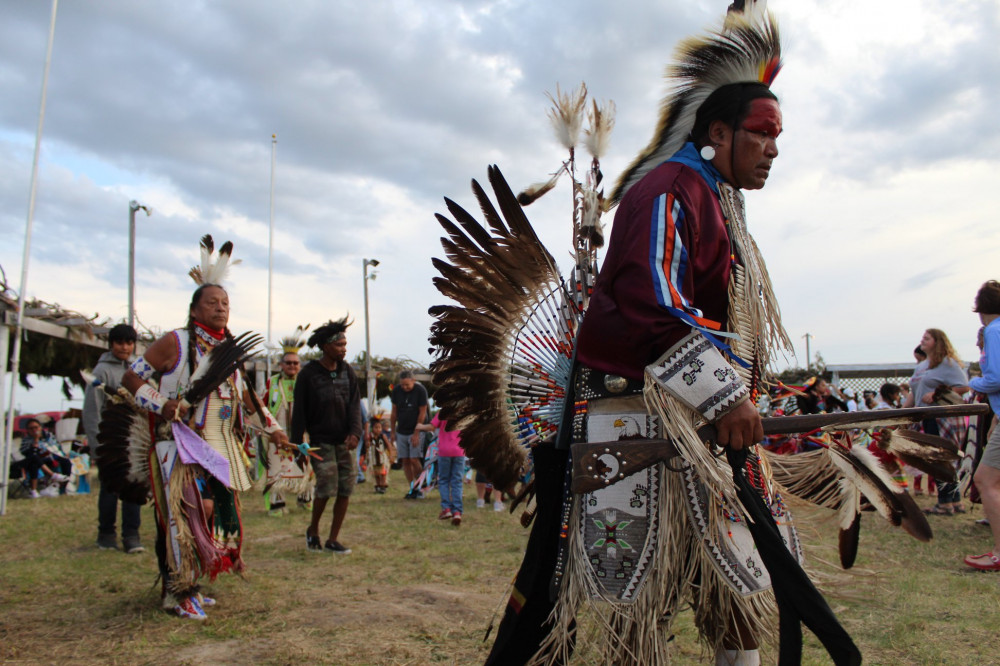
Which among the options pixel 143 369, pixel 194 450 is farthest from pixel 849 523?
pixel 143 369

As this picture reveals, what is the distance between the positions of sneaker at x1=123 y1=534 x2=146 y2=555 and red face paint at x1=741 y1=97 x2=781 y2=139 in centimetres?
559

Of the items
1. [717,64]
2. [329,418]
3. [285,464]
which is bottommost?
[285,464]

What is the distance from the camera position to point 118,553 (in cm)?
584

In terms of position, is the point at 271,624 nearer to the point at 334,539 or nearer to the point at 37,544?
the point at 334,539

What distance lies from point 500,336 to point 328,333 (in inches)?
137

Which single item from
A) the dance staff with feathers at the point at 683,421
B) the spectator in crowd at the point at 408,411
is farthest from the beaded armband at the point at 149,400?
the spectator in crowd at the point at 408,411

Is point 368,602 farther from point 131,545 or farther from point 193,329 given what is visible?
point 131,545

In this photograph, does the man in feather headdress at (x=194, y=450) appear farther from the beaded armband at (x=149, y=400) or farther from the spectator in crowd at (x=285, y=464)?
the spectator in crowd at (x=285, y=464)

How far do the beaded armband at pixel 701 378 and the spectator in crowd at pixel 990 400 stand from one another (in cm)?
369

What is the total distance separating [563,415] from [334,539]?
389 cm

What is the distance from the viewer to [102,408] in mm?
6172

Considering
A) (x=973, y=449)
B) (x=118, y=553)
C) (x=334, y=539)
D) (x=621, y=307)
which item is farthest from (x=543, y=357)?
(x=973, y=449)

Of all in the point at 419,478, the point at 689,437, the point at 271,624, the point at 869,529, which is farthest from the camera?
the point at 419,478

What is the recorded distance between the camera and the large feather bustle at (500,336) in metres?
2.73
